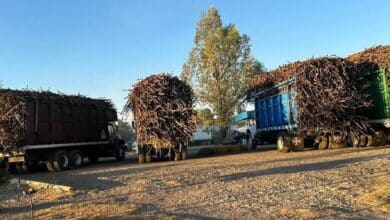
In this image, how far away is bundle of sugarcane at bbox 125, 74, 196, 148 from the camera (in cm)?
2414

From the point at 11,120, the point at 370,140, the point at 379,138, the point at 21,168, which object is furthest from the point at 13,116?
the point at 379,138

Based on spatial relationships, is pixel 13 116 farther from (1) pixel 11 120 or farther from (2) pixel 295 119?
(2) pixel 295 119

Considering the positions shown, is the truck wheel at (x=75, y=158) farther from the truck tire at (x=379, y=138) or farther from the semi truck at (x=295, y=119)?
the truck tire at (x=379, y=138)

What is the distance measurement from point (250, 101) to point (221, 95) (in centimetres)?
854

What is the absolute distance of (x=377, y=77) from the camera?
74.9ft

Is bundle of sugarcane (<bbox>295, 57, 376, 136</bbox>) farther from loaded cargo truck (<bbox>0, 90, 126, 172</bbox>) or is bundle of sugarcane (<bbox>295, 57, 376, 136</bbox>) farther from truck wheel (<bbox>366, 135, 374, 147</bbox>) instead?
loaded cargo truck (<bbox>0, 90, 126, 172</bbox>)

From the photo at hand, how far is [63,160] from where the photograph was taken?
→ 78.4 ft

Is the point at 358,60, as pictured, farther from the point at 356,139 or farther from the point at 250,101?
the point at 250,101

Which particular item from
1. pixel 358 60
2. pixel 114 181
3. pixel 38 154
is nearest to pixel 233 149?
pixel 358 60

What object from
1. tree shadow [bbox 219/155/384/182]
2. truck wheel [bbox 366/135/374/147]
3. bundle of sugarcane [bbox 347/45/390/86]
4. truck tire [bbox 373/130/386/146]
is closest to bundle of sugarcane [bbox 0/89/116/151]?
tree shadow [bbox 219/155/384/182]

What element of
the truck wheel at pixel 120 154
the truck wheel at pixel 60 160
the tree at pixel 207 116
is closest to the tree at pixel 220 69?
the tree at pixel 207 116

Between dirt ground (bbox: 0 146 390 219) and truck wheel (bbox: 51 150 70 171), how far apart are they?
25.1 feet

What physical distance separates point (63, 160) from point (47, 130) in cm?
160

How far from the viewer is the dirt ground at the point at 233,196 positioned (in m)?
9.00
